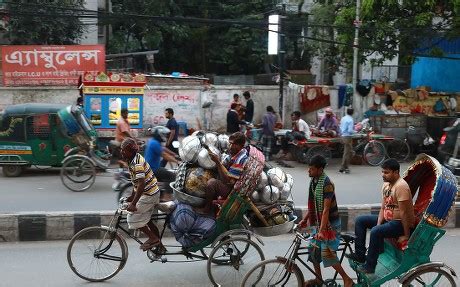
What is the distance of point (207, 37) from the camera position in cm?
3088

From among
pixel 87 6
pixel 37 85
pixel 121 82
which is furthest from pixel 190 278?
pixel 87 6

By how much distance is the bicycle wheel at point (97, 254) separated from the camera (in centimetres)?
645

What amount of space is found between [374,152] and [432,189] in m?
9.98

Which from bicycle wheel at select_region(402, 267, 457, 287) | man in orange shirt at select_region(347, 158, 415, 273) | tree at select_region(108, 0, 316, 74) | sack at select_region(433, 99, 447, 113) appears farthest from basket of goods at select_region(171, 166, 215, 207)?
tree at select_region(108, 0, 316, 74)

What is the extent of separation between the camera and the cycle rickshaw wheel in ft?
38.4

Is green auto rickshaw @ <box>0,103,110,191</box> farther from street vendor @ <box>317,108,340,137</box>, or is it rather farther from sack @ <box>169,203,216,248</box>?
sack @ <box>169,203,216,248</box>

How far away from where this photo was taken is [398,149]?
16266 mm

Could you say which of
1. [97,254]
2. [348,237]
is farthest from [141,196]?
[348,237]

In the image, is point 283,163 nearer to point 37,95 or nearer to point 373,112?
point 373,112

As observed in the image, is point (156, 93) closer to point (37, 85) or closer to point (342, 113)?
point (37, 85)

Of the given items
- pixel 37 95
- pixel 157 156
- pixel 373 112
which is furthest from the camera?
pixel 37 95

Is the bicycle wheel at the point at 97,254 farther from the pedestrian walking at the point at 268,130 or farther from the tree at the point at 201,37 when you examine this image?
the tree at the point at 201,37

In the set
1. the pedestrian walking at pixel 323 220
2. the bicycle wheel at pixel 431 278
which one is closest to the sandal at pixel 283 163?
the pedestrian walking at pixel 323 220

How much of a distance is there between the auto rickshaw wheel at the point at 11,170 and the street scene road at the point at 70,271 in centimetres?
539
